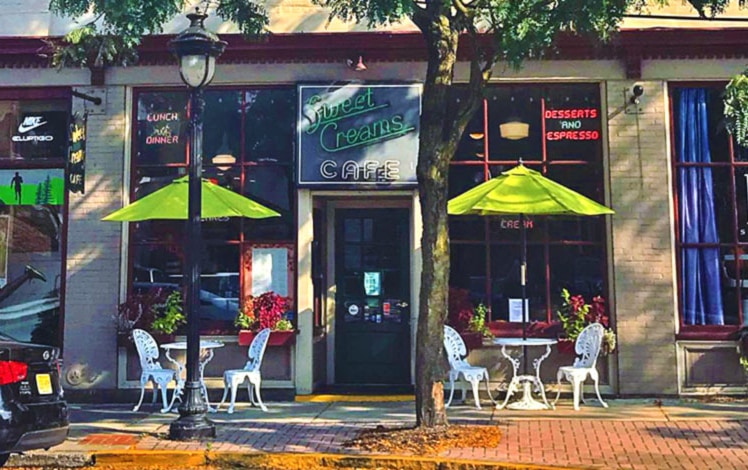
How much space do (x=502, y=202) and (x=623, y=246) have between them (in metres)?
2.31

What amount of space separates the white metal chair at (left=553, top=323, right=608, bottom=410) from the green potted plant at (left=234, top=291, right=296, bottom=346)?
379cm

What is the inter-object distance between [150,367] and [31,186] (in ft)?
11.8

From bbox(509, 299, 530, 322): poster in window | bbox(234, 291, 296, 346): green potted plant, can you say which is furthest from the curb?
bbox(509, 299, 530, 322): poster in window

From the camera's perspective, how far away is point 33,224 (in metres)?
11.9

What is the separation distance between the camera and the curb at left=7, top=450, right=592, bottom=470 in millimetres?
7469

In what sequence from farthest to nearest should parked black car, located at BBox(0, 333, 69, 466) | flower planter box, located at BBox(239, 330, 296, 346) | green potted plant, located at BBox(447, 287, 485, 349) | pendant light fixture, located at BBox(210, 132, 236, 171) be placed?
pendant light fixture, located at BBox(210, 132, 236, 171), flower planter box, located at BBox(239, 330, 296, 346), green potted plant, located at BBox(447, 287, 485, 349), parked black car, located at BBox(0, 333, 69, 466)

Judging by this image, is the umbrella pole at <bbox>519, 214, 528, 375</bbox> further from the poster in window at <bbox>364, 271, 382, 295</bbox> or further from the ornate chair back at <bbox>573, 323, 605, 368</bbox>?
the poster in window at <bbox>364, 271, 382, 295</bbox>

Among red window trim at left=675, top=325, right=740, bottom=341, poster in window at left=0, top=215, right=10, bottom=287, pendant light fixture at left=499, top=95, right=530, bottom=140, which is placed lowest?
red window trim at left=675, top=325, right=740, bottom=341

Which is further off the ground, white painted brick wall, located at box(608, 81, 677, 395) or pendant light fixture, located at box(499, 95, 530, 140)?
pendant light fixture, located at box(499, 95, 530, 140)

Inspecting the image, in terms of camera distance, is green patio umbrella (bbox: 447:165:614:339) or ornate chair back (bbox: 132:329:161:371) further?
ornate chair back (bbox: 132:329:161:371)

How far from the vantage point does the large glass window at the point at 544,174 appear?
445 inches

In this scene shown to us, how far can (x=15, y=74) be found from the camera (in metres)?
11.9

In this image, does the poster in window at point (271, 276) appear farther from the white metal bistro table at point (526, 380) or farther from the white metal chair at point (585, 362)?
the white metal chair at point (585, 362)

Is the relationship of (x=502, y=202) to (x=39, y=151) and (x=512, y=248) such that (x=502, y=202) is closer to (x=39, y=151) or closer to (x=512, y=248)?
(x=512, y=248)
